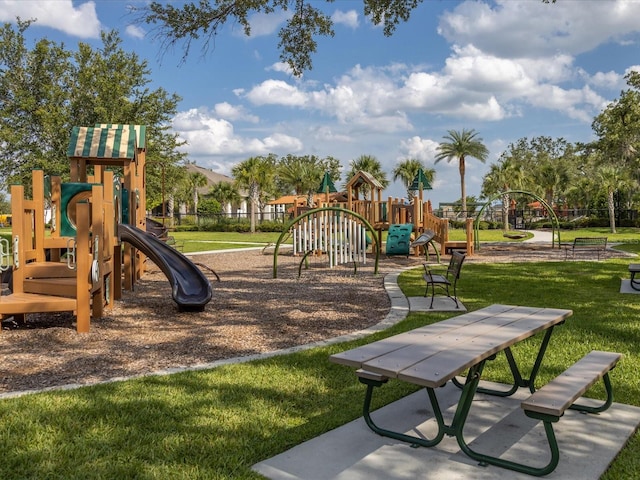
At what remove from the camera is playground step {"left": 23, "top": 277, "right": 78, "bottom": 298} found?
766cm

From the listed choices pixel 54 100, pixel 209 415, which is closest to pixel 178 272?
pixel 209 415

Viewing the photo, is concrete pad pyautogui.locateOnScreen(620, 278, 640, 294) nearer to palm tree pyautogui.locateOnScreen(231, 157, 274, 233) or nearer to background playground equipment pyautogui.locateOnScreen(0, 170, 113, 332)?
background playground equipment pyautogui.locateOnScreen(0, 170, 113, 332)

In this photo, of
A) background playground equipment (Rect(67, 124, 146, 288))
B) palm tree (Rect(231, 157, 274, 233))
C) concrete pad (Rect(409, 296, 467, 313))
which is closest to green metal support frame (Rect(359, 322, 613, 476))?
concrete pad (Rect(409, 296, 467, 313))

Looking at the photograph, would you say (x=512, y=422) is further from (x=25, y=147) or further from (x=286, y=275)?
(x=25, y=147)

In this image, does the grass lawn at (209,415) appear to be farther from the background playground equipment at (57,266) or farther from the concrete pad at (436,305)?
the background playground equipment at (57,266)

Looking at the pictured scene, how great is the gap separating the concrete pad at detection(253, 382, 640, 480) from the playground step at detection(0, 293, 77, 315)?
4.97 meters

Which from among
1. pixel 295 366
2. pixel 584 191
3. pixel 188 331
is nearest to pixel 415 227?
pixel 188 331

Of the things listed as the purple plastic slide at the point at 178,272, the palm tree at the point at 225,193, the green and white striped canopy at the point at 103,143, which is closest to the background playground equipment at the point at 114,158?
the green and white striped canopy at the point at 103,143

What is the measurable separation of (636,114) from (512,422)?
3622cm

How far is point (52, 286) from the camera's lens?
309 inches

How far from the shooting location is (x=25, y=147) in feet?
100

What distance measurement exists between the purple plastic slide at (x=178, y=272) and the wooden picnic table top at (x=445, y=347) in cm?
545

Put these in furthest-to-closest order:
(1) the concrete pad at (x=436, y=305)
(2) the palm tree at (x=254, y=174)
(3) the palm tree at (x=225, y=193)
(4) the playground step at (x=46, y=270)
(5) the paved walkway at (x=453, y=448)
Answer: (3) the palm tree at (x=225, y=193) < (2) the palm tree at (x=254, y=174) < (1) the concrete pad at (x=436, y=305) < (4) the playground step at (x=46, y=270) < (5) the paved walkway at (x=453, y=448)

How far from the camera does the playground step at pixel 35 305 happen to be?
716cm
